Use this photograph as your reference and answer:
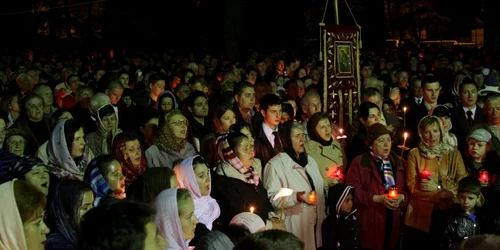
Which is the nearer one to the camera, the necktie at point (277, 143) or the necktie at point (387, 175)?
the necktie at point (387, 175)

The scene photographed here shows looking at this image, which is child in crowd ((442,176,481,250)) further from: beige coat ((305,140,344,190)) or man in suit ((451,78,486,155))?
man in suit ((451,78,486,155))

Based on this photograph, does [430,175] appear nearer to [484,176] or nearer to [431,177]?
[431,177]

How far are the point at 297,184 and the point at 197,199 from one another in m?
1.29

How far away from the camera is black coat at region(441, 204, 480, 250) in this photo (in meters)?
5.61

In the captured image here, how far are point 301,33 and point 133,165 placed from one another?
100ft

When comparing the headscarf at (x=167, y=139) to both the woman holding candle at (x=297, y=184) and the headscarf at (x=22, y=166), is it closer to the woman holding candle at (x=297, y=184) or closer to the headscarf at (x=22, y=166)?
the woman holding candle at (x=297, y=184)

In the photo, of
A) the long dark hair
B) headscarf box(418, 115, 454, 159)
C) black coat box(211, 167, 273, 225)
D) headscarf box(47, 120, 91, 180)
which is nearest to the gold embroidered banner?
headscarf box(418, 115, 454, 159)

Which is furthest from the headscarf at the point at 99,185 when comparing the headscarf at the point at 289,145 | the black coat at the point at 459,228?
the black coat at the point at 459,228

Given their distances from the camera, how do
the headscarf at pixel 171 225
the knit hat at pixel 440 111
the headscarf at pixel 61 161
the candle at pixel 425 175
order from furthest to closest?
1. the knit hat at pixel 440 111
2. the candle at pixel 425 175
3. the headscarf at pixel 61 161
4. the headscarf at pixel 171 225

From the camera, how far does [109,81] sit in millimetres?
9109

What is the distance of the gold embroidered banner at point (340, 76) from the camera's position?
29.8 ft

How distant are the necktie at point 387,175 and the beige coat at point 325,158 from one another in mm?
481

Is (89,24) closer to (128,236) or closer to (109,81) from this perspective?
(109,81)

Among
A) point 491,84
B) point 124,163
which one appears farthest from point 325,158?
point 491,84
